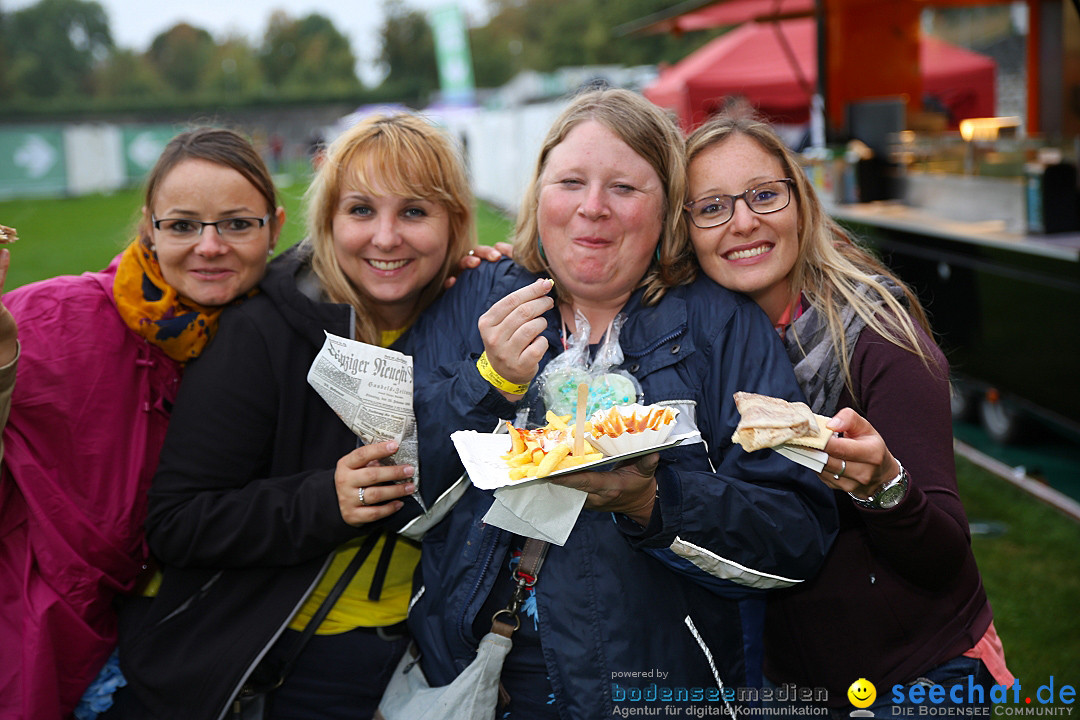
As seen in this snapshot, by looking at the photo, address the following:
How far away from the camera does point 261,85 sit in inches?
2911

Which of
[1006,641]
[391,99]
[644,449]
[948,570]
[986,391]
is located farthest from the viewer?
[391,99]

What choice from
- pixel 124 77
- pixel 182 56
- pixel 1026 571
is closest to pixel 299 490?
pixel 1026 571

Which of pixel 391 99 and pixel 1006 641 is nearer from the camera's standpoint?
pixel 1006 641

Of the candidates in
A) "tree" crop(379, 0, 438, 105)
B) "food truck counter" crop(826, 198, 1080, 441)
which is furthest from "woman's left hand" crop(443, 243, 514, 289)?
"tree" crop(379, 0, 438, 105)

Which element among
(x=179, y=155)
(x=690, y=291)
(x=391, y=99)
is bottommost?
(x=690, y=291)

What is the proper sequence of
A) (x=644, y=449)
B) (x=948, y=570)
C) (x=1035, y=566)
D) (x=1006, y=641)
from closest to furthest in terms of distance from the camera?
(x=644, y=449)
(x=948, y=570)
(x=1006, y=641)
(x=1035, y=566)

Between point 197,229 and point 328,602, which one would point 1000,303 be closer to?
point 328,602

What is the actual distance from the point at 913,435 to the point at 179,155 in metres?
2.16

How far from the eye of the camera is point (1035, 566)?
4551 mm

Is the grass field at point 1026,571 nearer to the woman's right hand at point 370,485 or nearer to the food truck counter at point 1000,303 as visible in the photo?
the food truck counter at point 1000,303

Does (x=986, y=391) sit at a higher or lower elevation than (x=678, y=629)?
lower

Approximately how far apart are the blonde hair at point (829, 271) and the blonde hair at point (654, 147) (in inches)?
5.4

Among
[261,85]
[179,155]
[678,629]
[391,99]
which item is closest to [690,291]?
[678,629]

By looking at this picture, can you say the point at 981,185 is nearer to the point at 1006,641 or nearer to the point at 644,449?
the point at 1006,641
